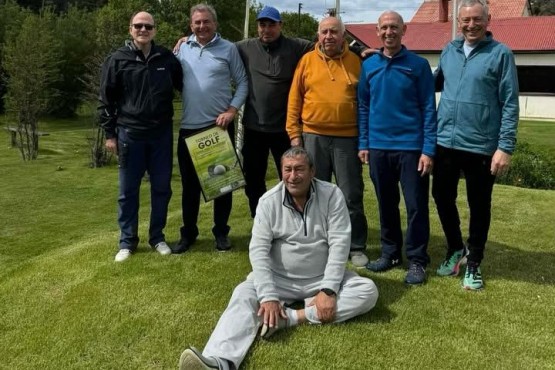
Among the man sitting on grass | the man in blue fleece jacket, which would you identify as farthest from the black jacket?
the man in blue fleece jacket

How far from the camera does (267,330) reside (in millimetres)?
3523

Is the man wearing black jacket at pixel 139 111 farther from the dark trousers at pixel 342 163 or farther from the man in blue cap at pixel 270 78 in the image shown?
the dark trousers at pixel 342 163

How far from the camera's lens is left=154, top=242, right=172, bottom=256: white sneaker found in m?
5.12

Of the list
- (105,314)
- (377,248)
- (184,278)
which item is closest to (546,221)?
(377,248)

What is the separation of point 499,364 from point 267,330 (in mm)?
1392

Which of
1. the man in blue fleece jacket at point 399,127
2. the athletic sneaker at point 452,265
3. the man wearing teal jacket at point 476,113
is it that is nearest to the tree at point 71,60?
the man in blue fleece jacket at point 399,127

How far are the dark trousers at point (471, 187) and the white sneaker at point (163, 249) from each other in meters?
2.40

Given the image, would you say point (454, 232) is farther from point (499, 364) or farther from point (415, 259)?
point (499, 364)

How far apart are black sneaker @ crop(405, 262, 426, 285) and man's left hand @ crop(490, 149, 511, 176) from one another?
3.28ft

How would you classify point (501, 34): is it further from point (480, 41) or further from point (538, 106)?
point (480, 41)

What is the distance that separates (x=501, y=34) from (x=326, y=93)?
81.7ft

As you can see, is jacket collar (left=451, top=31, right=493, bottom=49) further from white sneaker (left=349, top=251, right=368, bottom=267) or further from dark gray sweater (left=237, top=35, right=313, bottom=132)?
white sneaker (left=349, top=251, right=368, bottom=267)

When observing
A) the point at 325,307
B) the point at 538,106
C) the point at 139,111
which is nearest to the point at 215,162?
the point at 139,111

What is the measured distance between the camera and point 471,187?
13.7ft
